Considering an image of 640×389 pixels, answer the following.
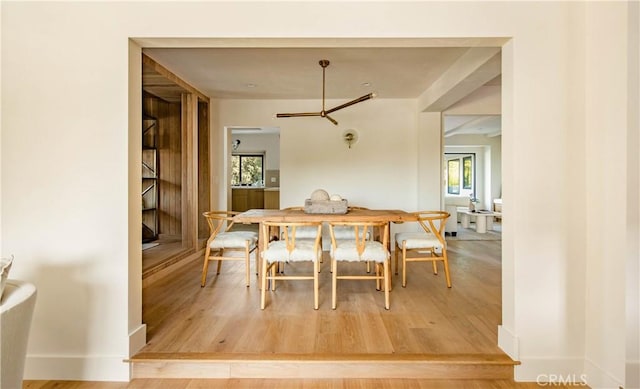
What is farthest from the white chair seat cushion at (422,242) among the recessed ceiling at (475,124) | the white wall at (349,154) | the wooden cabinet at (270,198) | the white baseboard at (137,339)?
the wooden cabinet at (270,198)

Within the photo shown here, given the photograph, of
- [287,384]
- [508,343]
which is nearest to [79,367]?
[287,384]

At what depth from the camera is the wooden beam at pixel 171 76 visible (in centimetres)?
331

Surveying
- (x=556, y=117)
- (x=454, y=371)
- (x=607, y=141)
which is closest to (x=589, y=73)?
(x=556, y=117)

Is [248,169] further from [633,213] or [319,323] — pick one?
[633,213]

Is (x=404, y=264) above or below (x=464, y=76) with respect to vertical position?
below

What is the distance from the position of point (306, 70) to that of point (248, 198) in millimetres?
5344

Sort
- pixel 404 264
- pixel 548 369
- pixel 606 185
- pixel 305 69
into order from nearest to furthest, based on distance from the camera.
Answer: pixel 606 185, pixel 548 369, pixel 404 264, pixel 305 69

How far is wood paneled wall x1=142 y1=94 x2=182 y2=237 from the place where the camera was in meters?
4.93

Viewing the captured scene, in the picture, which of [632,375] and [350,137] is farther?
[350,137]

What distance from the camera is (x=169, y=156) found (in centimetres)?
495

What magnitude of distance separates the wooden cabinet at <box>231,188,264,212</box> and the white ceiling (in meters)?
3.86

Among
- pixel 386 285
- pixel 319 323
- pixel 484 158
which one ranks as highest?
pixel 484 158

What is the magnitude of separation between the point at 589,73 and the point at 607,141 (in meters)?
0.41

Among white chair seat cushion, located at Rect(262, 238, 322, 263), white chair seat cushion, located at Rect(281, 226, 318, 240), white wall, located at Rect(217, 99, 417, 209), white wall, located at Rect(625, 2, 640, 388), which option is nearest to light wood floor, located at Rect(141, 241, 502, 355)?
white chair seat cushion, located at Rect(262, 238, 322, 263)
